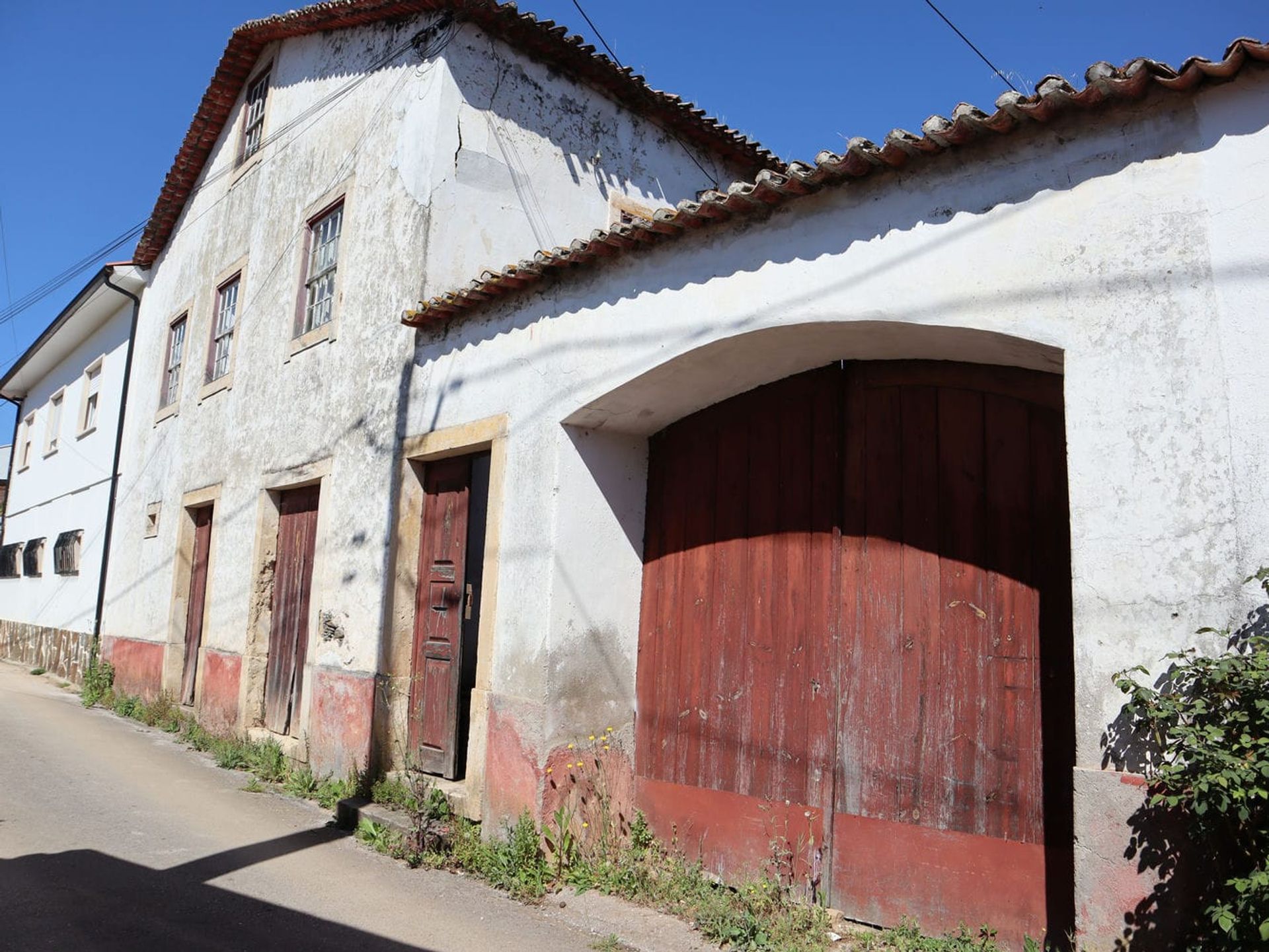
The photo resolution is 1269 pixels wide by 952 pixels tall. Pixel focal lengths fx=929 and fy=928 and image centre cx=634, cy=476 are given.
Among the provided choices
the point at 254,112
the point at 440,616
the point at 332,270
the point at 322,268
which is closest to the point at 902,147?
the point at 440,616

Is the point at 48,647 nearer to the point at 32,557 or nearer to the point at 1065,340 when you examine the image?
the point at 32,557

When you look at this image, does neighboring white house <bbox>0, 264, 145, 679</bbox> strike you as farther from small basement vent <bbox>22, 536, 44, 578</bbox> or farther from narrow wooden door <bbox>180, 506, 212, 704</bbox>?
narrow wooden door <bbox>180, 506, 212, 704</bbox>

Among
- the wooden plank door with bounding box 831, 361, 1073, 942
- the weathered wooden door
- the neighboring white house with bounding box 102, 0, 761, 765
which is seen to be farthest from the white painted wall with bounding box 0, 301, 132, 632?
the wooden plank door with bounding box 831, 361, 1073, 942

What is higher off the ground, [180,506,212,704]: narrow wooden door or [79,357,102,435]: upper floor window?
[79,357,102,435]: upper floor window

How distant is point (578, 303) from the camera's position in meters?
5.79

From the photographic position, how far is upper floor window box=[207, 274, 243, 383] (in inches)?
447

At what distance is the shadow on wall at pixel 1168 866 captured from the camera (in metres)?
3.04

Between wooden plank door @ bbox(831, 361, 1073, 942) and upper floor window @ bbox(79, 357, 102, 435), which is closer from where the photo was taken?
wooden plank door @ bbox(831, 361, 1073, 942)

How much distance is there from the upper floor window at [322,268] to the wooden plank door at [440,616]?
2.82 metres

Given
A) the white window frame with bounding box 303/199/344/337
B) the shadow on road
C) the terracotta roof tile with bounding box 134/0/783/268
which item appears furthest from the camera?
the white window frame with bounding box 303/199/344/337

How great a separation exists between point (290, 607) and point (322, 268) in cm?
340

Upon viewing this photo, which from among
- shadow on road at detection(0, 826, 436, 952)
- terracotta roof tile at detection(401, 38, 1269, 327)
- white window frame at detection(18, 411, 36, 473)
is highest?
white window frame at detection(18, 411, 36, 473)

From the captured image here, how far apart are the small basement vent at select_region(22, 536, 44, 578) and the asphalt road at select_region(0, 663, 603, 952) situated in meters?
10.9

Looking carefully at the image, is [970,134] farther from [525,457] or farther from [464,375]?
[464,375]
